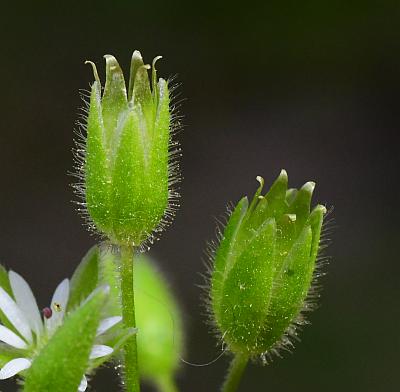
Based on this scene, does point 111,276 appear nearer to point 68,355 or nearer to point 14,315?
point 14,315

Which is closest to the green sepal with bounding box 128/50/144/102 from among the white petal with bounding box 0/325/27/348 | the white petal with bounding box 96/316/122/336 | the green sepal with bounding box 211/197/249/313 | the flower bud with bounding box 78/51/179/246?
the flower bud with bounding box 78/51/179/246

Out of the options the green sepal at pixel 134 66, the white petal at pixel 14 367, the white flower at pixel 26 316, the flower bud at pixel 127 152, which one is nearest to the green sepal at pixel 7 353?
the white flower at pixel 26 316

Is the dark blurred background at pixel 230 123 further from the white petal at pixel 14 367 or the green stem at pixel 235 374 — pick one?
the white petal at pixel 14 367

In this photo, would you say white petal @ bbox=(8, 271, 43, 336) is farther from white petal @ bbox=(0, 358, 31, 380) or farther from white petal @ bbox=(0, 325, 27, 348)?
white petal @ bbox=(0, 358, 31, 380)

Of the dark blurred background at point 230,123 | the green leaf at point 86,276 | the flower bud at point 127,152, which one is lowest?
the green leaf at point 86,276

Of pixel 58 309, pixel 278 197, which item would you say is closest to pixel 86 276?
pixel 58 309
